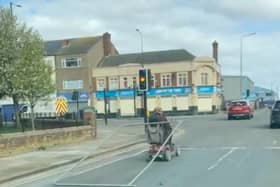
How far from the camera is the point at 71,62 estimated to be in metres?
84.3

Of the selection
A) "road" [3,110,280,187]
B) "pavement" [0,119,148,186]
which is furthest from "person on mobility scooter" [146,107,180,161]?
"pavement" [0,119,148,186]

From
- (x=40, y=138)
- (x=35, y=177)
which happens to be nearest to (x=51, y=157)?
(x=40, y=138)

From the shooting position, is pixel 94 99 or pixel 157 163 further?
pixel 94 99

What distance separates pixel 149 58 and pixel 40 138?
63.1 m

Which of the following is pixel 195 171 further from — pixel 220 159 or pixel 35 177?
pixel 35 177

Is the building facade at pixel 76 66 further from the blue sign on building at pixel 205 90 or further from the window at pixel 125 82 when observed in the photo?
the blue sign on building at pixel 205 90

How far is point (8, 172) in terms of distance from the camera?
48.8 feet

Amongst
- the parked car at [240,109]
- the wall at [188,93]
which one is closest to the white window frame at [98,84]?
the wall at [188,93]

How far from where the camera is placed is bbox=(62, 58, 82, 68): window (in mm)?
83881

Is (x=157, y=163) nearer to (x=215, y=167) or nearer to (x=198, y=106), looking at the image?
(x=215, y=167)

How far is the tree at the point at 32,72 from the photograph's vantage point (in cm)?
3284

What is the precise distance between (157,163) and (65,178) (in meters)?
3.65

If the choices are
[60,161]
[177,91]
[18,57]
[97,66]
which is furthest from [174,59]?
[60,161]

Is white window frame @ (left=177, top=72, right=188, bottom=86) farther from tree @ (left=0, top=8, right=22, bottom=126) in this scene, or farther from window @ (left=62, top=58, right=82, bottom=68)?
tree @ (left=0, top=8, right=22, bottom=126)
